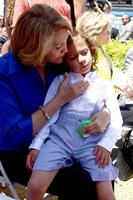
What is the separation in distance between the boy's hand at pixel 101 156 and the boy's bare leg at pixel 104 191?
9cm

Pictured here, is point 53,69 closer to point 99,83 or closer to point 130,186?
point 99,83

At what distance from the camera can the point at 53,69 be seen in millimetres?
2666

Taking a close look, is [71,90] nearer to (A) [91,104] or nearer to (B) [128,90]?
(A) [91,104]

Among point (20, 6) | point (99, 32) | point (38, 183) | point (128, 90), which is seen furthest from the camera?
point (20, 6)

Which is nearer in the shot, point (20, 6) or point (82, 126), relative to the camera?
point (82, 126)

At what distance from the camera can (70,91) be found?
252cm

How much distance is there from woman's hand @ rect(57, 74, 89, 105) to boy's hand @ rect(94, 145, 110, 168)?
29 centimetres

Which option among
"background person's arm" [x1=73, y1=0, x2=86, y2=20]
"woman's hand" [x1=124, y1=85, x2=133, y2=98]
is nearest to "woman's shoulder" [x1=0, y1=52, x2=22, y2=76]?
"woman's hand" [x1=124, y1=85, x2=133, y2=98]

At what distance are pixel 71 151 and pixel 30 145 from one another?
21cm

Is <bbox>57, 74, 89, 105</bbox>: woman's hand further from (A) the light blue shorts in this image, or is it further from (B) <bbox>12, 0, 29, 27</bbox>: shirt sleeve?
(B) <bbox>12, 0, 29, 27</bbox>: shirt sleeve

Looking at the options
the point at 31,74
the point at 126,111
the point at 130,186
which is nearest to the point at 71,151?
the point at 31,74

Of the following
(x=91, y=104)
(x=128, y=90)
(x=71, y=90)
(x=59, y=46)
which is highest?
(x=59, y=46)

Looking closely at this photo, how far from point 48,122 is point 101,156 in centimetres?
33

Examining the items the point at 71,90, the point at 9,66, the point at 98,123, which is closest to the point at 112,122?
the point at 98,123
